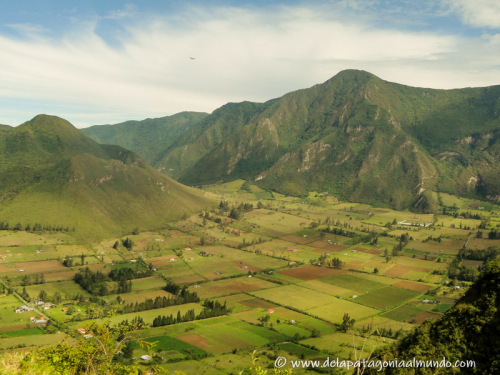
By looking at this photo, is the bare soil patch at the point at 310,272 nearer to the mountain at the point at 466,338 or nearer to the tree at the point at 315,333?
the tree at the point at 315,333

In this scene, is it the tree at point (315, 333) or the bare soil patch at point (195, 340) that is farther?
the tree at point (315, 333)

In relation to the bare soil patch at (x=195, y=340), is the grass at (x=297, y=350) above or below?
above

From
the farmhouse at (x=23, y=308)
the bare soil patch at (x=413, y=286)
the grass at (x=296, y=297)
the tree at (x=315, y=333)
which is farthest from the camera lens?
the bare soil patch at (x=413, y=286)

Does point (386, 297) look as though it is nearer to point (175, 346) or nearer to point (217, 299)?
point (217, 299)

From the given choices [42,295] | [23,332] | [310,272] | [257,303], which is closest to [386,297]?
[310,272]

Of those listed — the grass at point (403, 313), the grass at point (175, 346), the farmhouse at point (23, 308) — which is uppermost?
the farmhouse at point (23, 308)

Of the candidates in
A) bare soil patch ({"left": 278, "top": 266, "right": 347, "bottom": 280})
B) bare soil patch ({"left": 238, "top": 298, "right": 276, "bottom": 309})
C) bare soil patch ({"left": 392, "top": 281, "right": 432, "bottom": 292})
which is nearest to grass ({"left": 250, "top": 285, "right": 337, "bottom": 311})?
bare soil patch ({"left": 238, "top": 298, "right": 276, "bottom": 309})

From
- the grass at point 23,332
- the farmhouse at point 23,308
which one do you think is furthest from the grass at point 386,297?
A: the farmhouse at point 23,308

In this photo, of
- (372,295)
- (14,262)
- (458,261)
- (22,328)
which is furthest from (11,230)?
(458,261)

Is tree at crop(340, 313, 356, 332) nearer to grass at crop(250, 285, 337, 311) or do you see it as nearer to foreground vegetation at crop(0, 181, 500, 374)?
foreground vegetation at crop(0, 181, 500, 374)
